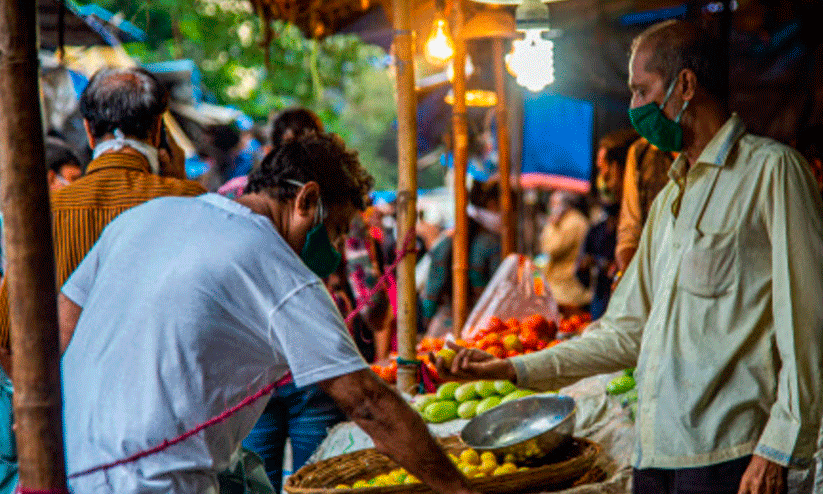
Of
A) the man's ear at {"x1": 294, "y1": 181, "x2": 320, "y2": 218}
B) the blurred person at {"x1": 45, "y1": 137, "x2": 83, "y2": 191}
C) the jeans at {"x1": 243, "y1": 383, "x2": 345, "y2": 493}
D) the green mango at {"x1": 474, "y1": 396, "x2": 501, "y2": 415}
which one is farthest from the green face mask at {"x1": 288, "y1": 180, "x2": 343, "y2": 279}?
the blurred person at {"x1": 45, "y1": 137, "x2": 83, "y2": 191}

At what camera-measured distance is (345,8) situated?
683 centimetres

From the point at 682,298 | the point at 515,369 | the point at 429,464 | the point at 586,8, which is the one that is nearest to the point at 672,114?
the point at 682,298

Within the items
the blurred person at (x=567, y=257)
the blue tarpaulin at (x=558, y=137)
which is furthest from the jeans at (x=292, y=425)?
the blurred person at (x=567, y=257)

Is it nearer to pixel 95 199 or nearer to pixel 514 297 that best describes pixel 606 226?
pixel 514 297

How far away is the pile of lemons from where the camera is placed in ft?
11.4

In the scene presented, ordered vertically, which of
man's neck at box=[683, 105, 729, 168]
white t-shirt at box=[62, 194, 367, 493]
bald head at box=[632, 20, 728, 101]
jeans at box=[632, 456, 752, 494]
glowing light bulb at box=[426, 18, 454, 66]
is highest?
glowing light bulb at box=[426, 18, 454, 66]

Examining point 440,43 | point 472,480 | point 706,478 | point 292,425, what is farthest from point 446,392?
point 706,478

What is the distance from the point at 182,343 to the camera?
6.75ft

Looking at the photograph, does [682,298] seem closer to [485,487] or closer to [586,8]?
[485,487]

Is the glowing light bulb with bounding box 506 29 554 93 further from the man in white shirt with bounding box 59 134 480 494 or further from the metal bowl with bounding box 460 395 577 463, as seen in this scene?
the man in white shirt with bounding box 59 134 480 494

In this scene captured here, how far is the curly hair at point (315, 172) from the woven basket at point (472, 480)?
1.14 meters

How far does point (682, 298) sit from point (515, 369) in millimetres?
681

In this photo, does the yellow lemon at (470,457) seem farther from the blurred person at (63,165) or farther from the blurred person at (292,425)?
the blurred person at (63,165)

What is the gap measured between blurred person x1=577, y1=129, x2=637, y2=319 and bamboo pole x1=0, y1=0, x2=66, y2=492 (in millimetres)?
5804
